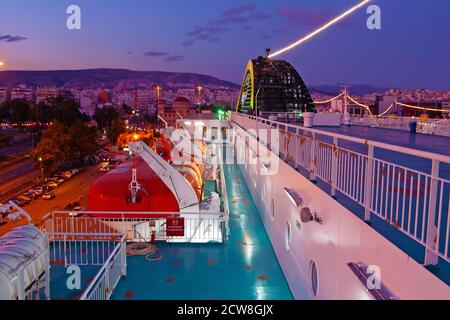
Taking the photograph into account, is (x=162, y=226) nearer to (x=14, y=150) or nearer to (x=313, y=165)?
(x=313, y=165)

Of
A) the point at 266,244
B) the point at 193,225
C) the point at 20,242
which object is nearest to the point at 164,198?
the point at 193,225

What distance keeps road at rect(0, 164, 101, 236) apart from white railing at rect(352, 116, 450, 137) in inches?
933

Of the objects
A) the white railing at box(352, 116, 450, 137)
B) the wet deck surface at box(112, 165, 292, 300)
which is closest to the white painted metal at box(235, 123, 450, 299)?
the wet deck surface at box(112, 165, 292, 300)

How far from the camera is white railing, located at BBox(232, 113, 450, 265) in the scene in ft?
8.02

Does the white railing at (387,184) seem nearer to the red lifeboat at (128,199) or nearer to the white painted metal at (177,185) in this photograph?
the white painted metal at (177,185)

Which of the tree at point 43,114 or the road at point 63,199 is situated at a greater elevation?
the tree at point 43,114

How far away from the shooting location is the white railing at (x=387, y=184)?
2.45m

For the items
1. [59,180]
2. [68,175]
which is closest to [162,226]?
[59,180]

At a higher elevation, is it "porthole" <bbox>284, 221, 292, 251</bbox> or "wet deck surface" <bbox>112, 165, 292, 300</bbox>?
"porthole" <bbox>284, 221, 292, 251</bbox>

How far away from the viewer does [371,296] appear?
2.74 metres

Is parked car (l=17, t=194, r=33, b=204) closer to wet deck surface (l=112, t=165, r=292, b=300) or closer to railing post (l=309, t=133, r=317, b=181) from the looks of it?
wet deck surface (l=112, t=165, r=292, b=300)

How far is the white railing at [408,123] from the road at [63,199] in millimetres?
23696

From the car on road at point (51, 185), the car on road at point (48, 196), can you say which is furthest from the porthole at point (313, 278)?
the car on road at point (51, 185)

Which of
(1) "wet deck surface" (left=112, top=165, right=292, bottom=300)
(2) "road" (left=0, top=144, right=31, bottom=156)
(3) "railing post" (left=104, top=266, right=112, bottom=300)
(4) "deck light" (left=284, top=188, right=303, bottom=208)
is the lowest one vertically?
(2) "road" (left=0, top=144, right=31, bottom=156)
